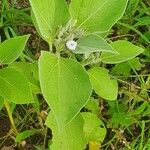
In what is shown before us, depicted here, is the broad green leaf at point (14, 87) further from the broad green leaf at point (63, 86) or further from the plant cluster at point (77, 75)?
the broad green leaf at point (63, 86)

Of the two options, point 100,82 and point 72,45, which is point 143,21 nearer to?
point 100,82

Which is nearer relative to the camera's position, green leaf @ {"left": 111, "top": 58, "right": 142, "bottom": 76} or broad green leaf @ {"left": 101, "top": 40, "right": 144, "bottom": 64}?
broad green leaf @ {"left": 101, "top": 40, "right": 144, "bottom": 64}

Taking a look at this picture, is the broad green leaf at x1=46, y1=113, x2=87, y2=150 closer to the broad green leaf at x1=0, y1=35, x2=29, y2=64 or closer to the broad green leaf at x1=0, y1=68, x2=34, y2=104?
the broad green leaf at x1=0, y1=68, x2=34, y2=104

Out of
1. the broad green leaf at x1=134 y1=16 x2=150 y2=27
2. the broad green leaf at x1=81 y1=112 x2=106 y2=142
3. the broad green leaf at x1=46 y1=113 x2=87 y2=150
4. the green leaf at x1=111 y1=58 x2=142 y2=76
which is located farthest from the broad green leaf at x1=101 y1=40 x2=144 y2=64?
the broad green leaf at x1=134 y1=16 x2=150 y2=27

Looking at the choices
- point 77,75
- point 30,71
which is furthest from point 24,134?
point 77,75

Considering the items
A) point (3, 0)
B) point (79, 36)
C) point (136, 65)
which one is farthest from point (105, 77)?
point (3, 0)

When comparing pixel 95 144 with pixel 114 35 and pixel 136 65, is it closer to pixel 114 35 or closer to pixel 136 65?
pixel 136 65
